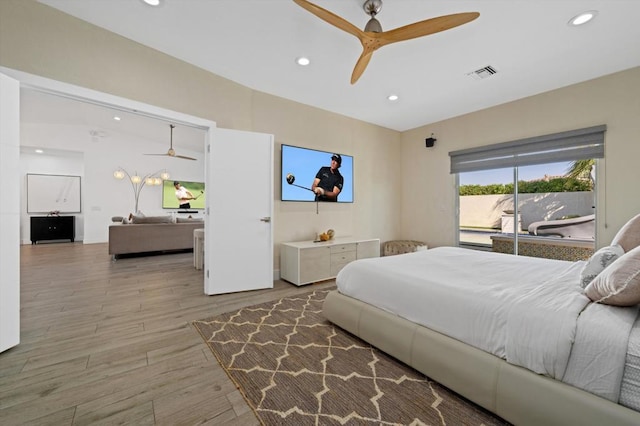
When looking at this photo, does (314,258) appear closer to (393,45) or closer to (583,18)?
(393,45)

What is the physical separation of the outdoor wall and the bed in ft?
6.71

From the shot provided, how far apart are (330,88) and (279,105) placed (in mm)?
817

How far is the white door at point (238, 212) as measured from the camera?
3150mm

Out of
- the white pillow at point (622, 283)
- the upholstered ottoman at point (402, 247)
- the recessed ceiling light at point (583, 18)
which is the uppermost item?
the recessed ceiling light at point (583, 18)

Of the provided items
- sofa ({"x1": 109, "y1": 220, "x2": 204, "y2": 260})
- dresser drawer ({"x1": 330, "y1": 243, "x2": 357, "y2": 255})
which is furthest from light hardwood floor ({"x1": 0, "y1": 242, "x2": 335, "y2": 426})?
sofa ({"x1": 109, "y1": 220, "x2": 204, "y2": 260})

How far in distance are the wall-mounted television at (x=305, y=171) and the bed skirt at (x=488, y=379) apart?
2.33 m

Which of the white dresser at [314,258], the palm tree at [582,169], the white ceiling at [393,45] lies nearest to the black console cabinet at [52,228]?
the white ceiling at [393,45]

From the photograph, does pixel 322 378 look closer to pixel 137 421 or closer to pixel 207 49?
pixel 137 421

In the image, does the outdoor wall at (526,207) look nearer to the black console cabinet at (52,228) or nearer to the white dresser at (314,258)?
the white dresser at (314,258)

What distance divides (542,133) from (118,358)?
5381 mm

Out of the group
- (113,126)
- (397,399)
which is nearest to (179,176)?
(113,126)

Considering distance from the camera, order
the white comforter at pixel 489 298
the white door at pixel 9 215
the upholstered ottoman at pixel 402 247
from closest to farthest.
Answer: the white comforter at pixel 489 298, the white door at pixel 9 215, the upholstered ottoman at pixel 402 247

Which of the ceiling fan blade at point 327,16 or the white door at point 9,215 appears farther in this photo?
the white door at point 9,215

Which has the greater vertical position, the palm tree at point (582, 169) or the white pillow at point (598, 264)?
the palm tree at point (582, 169)
